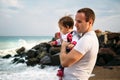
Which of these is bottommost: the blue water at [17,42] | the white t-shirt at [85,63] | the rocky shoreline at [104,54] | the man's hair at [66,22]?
the blue water at [17,42]

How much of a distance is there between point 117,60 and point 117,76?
8.92ft

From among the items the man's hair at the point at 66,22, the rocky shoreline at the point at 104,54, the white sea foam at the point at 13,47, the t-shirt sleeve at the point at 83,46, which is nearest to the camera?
the t-shirt sleeve at the point at 83,46

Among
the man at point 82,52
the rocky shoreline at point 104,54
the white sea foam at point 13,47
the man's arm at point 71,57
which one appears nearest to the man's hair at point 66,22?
the man at point 82,52

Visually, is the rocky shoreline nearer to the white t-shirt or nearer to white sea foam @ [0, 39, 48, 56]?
the white t-shirt

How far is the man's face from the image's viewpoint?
2.16 m

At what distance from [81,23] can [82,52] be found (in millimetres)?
226

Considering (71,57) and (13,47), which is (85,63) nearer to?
(71,57)

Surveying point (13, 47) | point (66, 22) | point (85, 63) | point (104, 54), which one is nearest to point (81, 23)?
point (85, 63)

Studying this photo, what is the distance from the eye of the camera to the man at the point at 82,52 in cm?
211

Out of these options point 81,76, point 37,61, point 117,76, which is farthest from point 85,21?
point 37,61

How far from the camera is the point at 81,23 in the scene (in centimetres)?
216

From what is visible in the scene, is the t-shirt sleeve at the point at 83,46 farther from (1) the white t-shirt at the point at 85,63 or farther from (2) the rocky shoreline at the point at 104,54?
(2) the rocky shoreline at the point at 104,54

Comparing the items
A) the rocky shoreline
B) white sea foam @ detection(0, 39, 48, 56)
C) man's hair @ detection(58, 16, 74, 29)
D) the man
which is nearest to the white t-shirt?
the man

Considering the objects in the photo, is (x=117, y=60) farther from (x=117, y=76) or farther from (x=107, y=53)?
(x=117, y=76)
